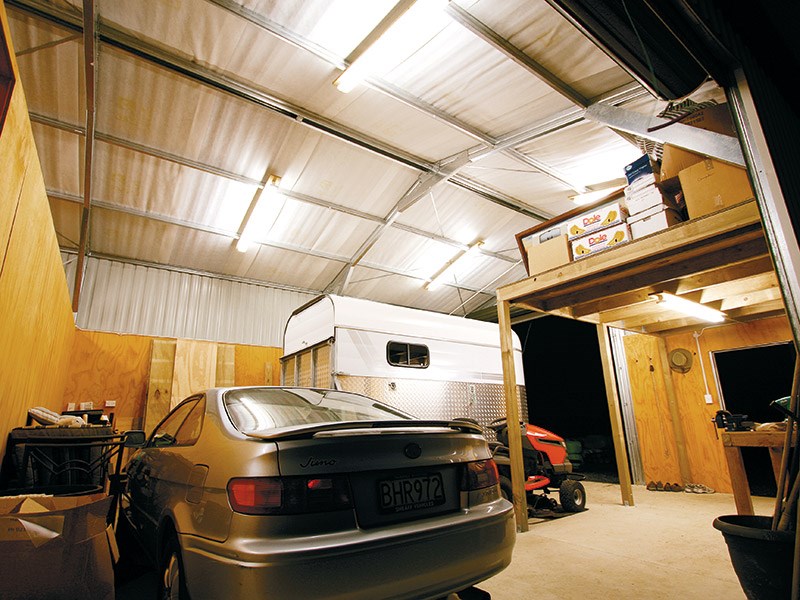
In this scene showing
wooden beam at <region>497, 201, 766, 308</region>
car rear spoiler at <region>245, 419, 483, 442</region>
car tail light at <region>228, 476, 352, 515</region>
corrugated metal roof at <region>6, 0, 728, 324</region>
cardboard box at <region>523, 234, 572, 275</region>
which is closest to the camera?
car tail light at <region>228, 476, 352, 515</region>

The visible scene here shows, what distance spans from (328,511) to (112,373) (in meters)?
7.19

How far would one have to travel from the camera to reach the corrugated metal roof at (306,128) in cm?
510

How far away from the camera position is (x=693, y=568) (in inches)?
116

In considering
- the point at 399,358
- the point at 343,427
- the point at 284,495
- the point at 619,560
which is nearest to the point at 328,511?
the point at 284,495

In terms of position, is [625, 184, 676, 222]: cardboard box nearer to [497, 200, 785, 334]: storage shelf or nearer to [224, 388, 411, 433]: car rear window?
[497, 200, 785, 334]: storage shelf

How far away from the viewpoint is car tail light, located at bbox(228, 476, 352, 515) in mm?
1502

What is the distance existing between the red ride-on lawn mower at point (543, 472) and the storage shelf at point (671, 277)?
1.76m

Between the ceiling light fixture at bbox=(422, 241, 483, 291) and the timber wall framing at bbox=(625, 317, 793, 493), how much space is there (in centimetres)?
446

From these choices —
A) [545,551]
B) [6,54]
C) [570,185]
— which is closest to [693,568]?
[545,551]

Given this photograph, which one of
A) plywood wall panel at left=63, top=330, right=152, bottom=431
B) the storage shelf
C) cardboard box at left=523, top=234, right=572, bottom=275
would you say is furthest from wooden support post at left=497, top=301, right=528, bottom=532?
plywood wall panel at left=63, top=330, right=152, bottom=431

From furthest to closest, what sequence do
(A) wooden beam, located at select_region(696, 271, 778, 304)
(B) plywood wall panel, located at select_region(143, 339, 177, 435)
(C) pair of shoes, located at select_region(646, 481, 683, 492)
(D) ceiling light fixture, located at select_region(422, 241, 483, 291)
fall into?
(D) ceiling light fixture, located at select_region(422, 241, 483, 291) < (B) plywood wall panel, located at select_region(143, 339, 177, 435) < (C) pair of shoes, located at select_region(646, 481, 683, 492) < (A) wooden beam, located at select_region(696, 271, 778, 304)

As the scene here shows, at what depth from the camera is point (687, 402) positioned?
261 inches

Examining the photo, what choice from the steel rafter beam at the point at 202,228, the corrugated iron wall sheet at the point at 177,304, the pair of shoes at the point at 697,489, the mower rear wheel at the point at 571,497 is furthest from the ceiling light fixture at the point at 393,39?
Result: the pair of shoes at the point at 697,489

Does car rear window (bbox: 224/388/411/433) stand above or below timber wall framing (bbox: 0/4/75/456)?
below
